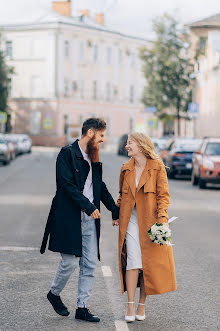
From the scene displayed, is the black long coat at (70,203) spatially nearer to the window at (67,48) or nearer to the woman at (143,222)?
the woman at (143,222)

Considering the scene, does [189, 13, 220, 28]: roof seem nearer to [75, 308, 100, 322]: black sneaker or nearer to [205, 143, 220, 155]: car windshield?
[205, 143, 220, 155]: car windshield

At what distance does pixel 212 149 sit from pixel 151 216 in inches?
772

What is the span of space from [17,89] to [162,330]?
82.2m

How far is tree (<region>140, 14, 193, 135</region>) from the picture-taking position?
176ft

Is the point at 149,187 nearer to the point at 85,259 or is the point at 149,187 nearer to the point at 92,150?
the point at 92,150

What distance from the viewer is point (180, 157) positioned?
30672mm

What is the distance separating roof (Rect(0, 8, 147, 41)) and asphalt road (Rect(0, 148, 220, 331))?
7014cm

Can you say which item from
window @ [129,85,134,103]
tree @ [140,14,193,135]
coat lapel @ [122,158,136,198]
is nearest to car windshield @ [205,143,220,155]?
coat lapel @ [122,158,136,198]

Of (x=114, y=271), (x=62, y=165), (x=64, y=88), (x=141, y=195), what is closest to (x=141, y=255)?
(x=141, y=195)

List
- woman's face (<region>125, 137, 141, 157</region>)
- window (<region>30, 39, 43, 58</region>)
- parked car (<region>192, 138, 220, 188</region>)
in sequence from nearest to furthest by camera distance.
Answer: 1. woman's face (<region>125, 137, 141, 157</region>)
2. parked car (<region>192, 138, 220, 188</region>)
3. window (<region>30, 39, 43, 58</region>)

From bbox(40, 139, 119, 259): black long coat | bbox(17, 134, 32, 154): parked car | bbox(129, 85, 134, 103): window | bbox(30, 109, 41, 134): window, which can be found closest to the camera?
bbox(40, 139, 119, 259): black long coat

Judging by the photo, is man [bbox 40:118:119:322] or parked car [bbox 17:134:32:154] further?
parked car [bbox 17:134:32:154]

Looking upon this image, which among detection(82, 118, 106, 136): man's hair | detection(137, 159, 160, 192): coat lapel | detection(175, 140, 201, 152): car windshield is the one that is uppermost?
detection(82, 118, 106, 136): man's hair

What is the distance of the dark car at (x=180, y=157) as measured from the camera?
99.6ft
